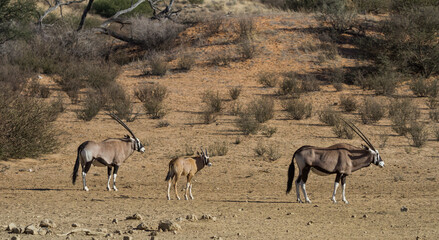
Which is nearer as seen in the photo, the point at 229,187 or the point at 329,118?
the point at 229,187

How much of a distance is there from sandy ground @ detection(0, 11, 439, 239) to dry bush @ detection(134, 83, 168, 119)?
0.38m

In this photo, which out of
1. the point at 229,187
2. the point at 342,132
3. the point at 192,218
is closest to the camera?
the point at 192,218

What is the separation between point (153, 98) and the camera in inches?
848

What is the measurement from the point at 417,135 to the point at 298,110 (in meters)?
4.52

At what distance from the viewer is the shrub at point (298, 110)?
19.7m

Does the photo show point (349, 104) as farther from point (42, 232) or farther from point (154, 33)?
point (42, 232)

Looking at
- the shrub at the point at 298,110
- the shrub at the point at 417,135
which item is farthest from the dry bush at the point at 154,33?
the shrub at the point at 417,135

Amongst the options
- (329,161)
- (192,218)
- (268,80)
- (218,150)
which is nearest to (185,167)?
(192,218)

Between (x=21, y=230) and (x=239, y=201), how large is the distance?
4196mm

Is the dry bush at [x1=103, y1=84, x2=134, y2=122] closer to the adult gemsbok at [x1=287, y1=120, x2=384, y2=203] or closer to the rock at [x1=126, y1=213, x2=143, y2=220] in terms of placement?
the adult gemsbok at [x1=287, y1=120, x2=384, y2=203]

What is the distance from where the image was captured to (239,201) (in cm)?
1070

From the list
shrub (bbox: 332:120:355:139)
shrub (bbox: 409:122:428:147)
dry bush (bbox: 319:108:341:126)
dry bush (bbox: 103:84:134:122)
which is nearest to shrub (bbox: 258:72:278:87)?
dry bush (bbox: 319:108:341:126)

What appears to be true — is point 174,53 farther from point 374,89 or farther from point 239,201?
point 239,201

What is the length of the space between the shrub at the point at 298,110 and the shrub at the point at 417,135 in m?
3.81
